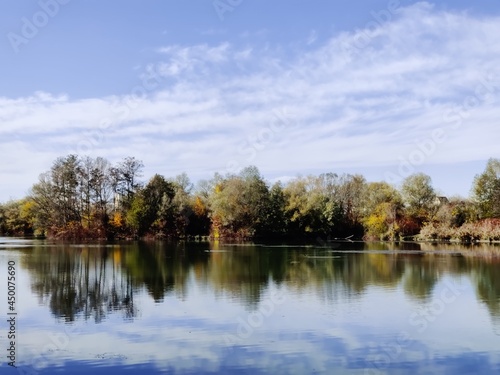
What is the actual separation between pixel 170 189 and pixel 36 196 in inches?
621

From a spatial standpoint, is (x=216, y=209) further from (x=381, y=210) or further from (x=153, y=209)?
(x=381, y=210)

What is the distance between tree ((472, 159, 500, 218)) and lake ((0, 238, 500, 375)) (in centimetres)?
3254

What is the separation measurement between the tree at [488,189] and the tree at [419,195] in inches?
218

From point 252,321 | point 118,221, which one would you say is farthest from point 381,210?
point 252,321

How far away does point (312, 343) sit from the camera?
1117 centimetres

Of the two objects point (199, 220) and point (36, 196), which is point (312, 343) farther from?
point (36, 196)

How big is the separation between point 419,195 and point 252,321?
5217 cm

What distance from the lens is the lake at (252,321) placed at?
386 inches

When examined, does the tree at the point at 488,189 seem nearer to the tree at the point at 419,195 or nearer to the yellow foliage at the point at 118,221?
the tree at the point at 419,195

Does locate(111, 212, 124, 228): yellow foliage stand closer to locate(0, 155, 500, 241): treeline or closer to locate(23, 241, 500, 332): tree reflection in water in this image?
locate(0, 155, 500, 241): treeline

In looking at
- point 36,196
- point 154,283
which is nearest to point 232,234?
point 36,196

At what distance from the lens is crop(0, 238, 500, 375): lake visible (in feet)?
32.2

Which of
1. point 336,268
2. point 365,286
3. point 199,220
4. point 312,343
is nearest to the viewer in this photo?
point 312,343

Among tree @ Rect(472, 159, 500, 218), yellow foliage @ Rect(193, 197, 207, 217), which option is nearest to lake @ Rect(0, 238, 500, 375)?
tree @ Rect(472, 159, 500, 218)
